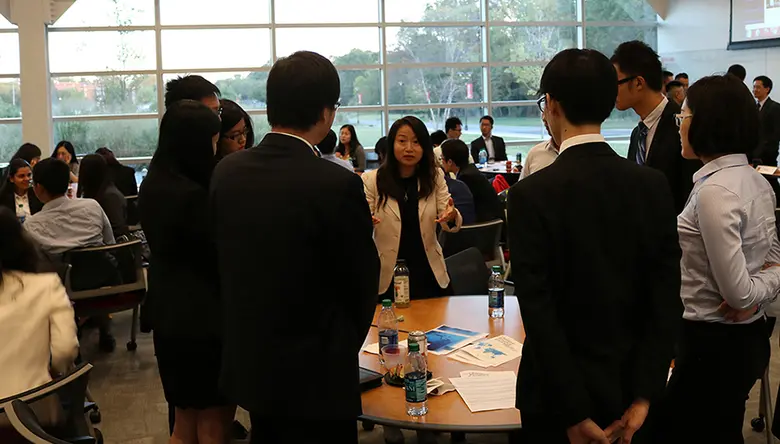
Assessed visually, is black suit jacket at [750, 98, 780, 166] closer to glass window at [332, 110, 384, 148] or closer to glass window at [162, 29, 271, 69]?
glass window at [332, 110, 384, 148]

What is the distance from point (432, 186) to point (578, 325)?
2.13 metres

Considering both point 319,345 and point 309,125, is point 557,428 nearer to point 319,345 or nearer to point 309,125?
point 319,345

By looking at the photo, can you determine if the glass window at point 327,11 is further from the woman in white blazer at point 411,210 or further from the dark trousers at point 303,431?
the dark trousers at point 303,431

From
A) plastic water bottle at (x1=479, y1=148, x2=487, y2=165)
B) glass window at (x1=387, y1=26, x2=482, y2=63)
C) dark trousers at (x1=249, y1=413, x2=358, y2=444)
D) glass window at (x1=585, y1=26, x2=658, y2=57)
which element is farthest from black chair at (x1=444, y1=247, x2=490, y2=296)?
glass window at (x1=585, y1=26, x2=658, y2=57)

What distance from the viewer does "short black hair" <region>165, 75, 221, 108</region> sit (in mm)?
2771

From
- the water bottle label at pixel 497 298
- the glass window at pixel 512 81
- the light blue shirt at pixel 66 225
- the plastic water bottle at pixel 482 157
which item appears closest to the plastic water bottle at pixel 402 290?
the water bottle label at pixel 497 298

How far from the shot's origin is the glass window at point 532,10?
12508mm

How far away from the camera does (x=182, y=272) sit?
2.30 meters

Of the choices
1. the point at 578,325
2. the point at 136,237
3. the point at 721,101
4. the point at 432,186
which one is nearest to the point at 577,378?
the point at 578,325

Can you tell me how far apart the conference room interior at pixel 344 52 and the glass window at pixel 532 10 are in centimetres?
2

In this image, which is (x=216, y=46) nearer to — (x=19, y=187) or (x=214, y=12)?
(x=214, y=12)

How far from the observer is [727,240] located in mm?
2104

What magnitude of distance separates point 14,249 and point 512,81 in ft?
36.6

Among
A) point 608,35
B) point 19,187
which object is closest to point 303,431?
point 19,187
